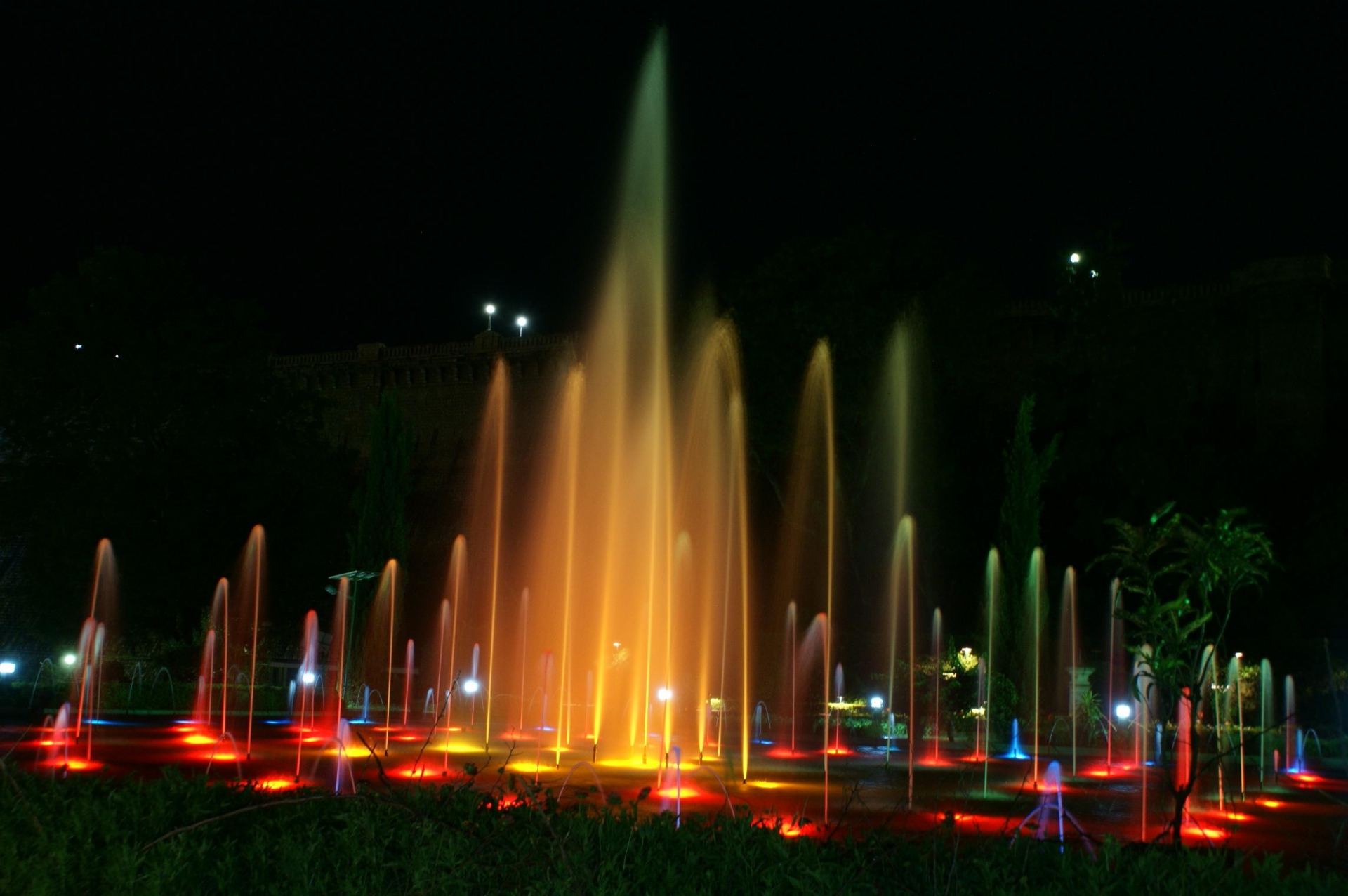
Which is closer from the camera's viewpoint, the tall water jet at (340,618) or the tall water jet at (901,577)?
the tall water jet at (340,618)

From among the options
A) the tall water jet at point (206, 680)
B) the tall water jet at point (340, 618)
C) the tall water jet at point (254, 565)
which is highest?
the tall water jet at point (254, 565)

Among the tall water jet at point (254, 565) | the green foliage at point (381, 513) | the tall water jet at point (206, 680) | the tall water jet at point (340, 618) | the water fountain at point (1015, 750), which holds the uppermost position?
the green foliage at point (381, 513)

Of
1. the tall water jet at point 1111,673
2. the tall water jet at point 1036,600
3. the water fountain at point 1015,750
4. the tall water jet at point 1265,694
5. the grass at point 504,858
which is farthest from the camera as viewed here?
the tall water jet at point 1036,600

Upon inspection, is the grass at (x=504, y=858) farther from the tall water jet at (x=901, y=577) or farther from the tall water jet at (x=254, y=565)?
the tall water jet at (x=254, y=565)

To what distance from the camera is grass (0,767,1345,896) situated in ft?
13.6

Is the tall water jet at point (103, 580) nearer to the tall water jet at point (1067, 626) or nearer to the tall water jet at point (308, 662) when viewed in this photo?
the tall water jet at point (308, 662)

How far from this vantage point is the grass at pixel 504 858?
4.14 m

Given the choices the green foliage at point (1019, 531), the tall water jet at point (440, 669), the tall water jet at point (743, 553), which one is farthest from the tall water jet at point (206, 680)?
the green foliage at point (1019, 531)

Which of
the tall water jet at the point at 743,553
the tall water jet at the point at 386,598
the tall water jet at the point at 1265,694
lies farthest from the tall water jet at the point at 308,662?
the tall water jet at the point at 1265,694

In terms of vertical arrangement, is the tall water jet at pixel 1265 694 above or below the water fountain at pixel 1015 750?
above

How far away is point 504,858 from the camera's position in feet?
14.7

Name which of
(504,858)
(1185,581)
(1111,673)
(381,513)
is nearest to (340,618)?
(381,513)

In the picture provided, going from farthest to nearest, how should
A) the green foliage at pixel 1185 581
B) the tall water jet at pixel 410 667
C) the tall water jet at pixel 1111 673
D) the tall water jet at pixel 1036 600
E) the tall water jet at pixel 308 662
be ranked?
1. the tall water jet at pixel 410 667
2. the tall water jet at pixel 1036 600
3. the tall water jet at pixel 308 662
4. the tall water jet at pixel 1111 673
5. the green foliage at pixel 1185 581

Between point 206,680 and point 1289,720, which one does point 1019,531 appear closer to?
point 1289,720
